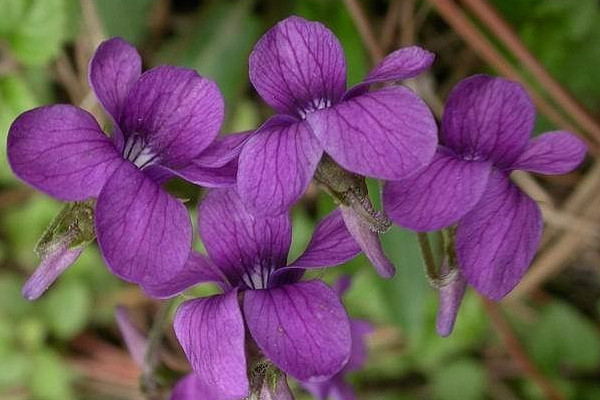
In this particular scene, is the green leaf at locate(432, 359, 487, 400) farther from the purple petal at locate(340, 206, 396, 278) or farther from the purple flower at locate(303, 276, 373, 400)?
the purple petal at locate(340, 206, 396, 278)

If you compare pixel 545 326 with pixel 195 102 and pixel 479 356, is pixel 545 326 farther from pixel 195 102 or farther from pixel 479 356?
pixel 195 102

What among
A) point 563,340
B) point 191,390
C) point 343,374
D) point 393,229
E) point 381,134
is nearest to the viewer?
point 381,134

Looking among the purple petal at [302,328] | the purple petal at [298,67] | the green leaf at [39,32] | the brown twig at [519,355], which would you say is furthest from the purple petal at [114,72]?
the brown twig at [519,355]

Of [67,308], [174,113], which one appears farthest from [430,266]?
[67,308]

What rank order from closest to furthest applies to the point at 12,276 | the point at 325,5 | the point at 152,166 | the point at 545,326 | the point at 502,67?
1. the point at 152,166
2. the point at 502,67
3. the point at 325,5
4. the point at 545,326
5. the point at 12,276

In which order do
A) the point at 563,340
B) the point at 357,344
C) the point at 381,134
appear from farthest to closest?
the point at 563,340 → the point at 357,344 → the point at 381,134

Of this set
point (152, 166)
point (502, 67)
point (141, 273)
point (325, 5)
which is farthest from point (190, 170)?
point (325, 5)

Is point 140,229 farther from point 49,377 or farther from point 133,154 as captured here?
point 49,377
